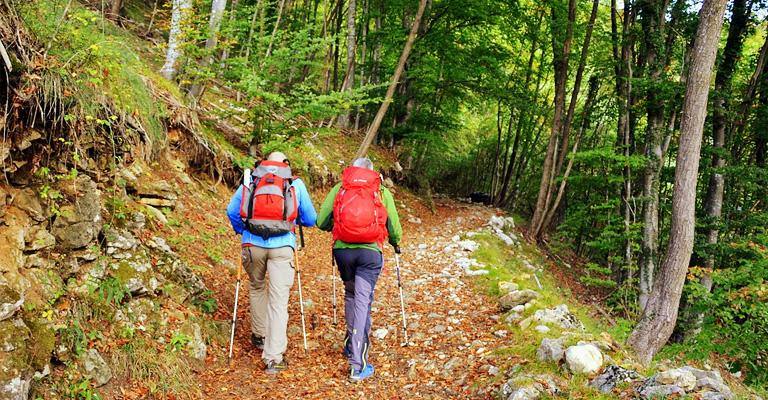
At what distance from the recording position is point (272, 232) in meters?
5.09

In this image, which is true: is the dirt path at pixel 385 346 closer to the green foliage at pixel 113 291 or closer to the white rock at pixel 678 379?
the green foliage at pixel 113 291

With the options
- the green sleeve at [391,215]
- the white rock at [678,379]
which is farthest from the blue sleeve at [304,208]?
the white rock at [678,379]

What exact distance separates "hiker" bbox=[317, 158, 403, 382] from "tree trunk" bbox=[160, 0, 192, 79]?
16.7 feet

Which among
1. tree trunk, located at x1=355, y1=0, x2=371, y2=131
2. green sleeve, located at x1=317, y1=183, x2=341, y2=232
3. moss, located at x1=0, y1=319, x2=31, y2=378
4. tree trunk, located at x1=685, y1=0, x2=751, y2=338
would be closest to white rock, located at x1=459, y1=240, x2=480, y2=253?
tree trunk, located at x1=685, y1=0, x2=751, y2=338

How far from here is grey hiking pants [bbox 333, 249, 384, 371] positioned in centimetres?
512

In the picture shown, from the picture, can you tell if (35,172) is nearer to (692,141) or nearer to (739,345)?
(692,141)

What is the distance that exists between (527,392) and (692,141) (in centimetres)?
493

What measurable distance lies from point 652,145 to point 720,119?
1935 mm

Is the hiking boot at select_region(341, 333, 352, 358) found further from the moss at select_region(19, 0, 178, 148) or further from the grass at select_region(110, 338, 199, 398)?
the moss at select_region(19, 0, 178, 148)

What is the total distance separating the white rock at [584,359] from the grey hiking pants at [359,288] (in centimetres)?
199

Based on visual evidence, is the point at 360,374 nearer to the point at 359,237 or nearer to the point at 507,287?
the point at 359,237

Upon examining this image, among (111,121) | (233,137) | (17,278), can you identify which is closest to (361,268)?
(17,278)

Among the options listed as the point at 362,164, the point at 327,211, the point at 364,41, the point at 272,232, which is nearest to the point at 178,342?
the point at 272,232

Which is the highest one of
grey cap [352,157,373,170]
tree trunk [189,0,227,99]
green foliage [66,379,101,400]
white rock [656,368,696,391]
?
tree trunk [189,0,227,99]
